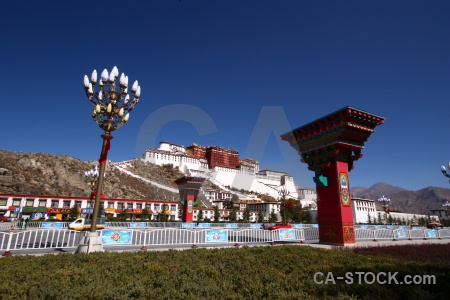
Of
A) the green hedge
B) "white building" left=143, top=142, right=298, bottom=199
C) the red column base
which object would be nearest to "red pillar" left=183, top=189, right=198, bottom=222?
the red column base

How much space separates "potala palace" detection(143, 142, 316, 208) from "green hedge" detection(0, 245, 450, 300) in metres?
88.9

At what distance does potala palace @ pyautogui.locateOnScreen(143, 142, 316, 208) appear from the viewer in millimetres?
100125

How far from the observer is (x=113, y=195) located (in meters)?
62.6

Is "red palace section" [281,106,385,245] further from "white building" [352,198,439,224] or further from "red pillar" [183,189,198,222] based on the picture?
"white building" [352,198,439,224]

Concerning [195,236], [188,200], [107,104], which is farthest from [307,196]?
[107,104]

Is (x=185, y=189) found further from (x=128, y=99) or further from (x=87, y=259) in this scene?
(x=87, y=259)

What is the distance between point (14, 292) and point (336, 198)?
12.0 meters

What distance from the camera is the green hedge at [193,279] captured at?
3754 millimetres

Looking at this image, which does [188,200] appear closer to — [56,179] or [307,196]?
[56,179]

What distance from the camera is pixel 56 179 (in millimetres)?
61625

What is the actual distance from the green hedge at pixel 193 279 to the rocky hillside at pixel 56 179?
5660cm

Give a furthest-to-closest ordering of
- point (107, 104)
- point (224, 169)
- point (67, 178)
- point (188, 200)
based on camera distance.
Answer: point (224, 169) < point (67, 178) < point (188, 200) < point (107, 104)

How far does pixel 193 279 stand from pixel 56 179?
7025 centimetres

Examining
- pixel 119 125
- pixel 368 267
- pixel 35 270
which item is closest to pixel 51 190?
pixel 119 125
